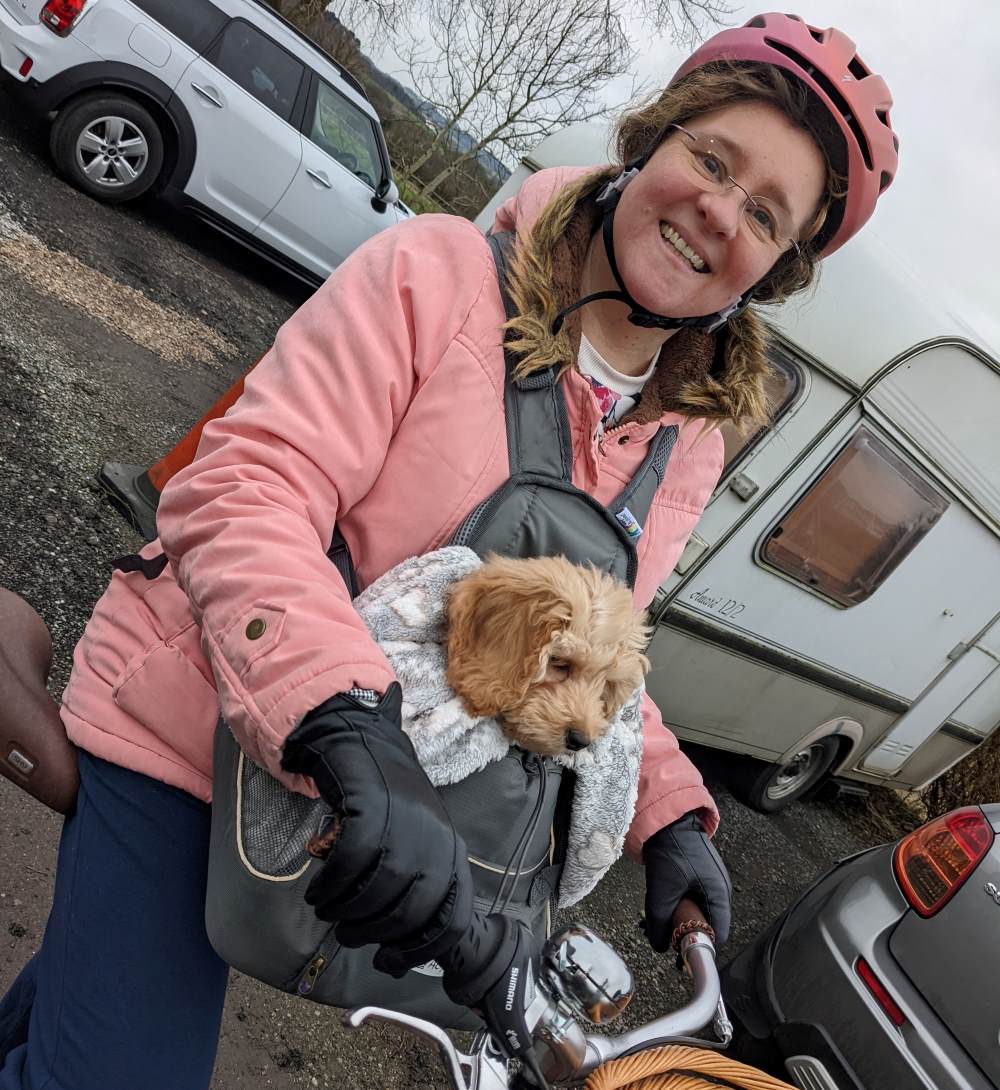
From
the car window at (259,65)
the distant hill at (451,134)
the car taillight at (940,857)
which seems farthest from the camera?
the distant hill at (451,134)

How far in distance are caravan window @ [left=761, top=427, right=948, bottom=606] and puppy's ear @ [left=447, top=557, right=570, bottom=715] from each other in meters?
2.84

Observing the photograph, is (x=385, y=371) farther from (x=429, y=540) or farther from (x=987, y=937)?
(x=987, y=937)

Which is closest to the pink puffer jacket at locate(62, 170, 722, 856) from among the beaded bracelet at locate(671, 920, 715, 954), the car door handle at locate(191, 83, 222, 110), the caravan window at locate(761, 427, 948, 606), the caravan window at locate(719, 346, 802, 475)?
the beaded bracelet at locate(671, 920, 715, 954)

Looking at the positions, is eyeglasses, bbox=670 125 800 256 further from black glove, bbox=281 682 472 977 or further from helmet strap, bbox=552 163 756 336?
A: black glove, bbox=281 682 472 977

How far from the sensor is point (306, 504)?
1226mm

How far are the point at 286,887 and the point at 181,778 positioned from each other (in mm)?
273

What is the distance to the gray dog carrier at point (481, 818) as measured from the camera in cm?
117

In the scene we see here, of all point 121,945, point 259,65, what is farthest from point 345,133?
point 121,945

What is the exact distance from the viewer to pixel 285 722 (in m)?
1.07

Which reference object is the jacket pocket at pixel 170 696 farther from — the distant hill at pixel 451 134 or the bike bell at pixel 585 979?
the distant hill at pixel 451 134

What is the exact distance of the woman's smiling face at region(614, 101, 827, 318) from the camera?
1.57 meters

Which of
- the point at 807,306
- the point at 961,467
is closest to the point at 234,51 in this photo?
the point at 807,306

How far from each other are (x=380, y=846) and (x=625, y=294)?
1.08 m

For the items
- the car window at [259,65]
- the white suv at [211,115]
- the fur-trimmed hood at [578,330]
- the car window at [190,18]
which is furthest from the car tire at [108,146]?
the fur-trimmed hood at [578,330]
